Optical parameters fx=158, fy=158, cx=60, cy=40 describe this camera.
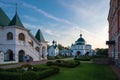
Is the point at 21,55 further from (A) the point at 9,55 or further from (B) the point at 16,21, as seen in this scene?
(B) the point at 16,21

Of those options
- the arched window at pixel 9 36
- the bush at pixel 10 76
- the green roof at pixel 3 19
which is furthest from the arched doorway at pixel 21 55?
the bush at pixel 10 76

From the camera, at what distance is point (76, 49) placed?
7250 centimetres

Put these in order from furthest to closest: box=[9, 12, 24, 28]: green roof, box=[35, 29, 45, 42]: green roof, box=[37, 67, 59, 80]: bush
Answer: box=[35, 29, 45, 42]: green roof < box=[9, 12, 24, 28]: green roof < box=[37, 67, 59, 80]: bush

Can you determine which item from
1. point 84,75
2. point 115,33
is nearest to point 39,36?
point 115,33

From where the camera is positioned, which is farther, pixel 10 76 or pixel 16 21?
pixel 16 21

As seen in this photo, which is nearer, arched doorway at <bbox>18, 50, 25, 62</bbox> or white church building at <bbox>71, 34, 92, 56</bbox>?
arched doorway at <bbox>18, 50, 25, 62</bbox>

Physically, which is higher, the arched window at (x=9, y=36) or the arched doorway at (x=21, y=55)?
the arched window at (x=9, y=36)

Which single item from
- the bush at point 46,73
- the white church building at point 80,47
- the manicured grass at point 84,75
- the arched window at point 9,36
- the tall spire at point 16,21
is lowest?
the manicured grass at point 84,75

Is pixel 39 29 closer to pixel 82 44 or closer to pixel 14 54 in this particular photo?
pixel 14 54

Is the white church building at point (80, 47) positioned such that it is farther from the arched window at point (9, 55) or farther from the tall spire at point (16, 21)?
the arched window at point (9, 55)

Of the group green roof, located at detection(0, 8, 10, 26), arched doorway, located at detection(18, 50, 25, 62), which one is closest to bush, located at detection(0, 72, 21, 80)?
arched doorway, located at detection(18, 50, 25, 62)

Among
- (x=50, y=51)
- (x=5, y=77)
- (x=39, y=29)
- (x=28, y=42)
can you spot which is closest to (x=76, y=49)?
(x=50, y=51)

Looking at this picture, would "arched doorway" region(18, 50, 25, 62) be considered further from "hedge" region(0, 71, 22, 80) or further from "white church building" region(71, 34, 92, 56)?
"white church building" region(71, 34, 92, 56)

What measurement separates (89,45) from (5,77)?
68.1 metres
